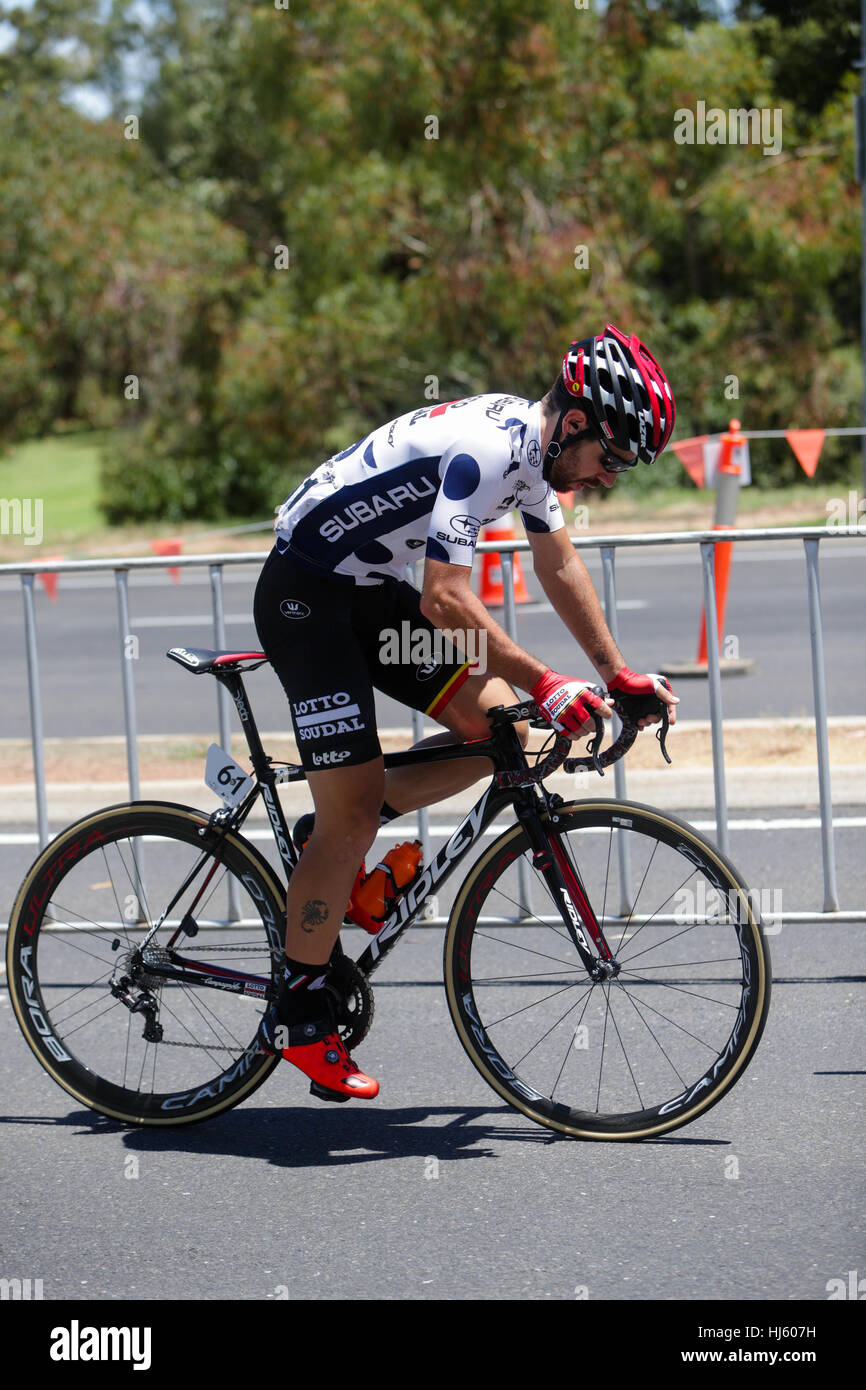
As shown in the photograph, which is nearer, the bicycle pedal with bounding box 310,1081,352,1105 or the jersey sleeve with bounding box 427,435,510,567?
the jersey sleeve with bounding box 427,435,510,567

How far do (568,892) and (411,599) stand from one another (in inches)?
32.3

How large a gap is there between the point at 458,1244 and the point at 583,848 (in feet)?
3.40

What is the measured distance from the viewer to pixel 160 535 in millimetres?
25656

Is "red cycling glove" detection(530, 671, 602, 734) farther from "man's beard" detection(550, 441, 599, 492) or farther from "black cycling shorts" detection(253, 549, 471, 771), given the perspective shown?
"man's beard" detection(550, 441, 599, 492)

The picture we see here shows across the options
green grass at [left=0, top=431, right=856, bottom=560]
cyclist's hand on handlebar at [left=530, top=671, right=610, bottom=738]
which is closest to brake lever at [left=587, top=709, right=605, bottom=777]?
cyclist's hand on handlebar at [left=530, top=671, right=610, bottom=738]

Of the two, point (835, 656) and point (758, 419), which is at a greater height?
point (758, 419)

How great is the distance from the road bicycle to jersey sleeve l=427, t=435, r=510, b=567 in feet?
1.52

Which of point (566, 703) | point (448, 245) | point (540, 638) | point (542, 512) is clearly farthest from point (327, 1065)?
point (448, 245)

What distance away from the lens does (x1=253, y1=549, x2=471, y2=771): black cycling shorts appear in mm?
3947

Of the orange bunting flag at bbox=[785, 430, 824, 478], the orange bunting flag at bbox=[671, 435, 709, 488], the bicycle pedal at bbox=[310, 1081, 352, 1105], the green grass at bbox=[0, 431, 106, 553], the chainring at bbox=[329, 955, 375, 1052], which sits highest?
the green grass at bbox=[0, 431, 106, 553]

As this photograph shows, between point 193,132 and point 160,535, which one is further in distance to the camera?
point 193,132

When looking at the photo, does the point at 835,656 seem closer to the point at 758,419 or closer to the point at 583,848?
the point at 583,848
